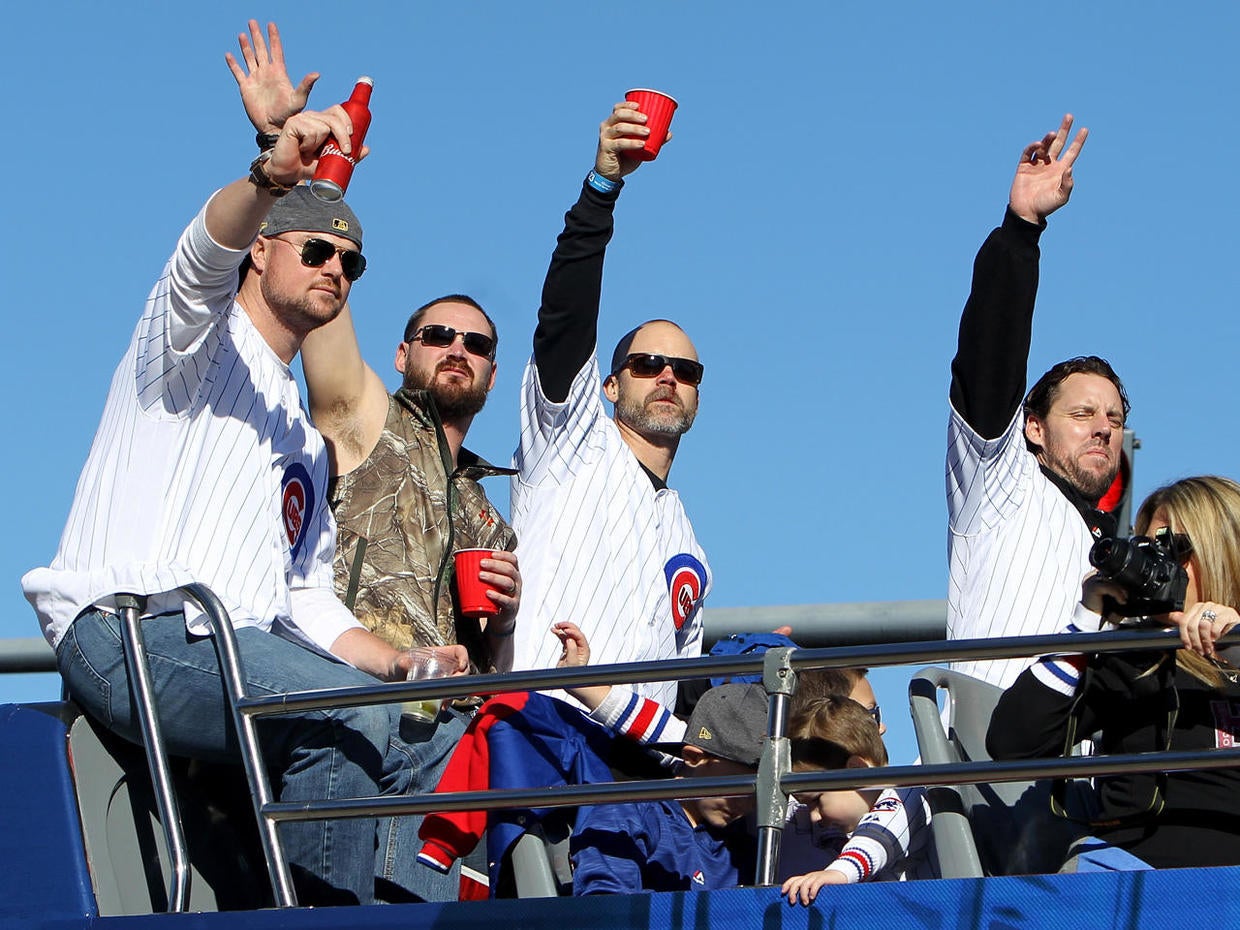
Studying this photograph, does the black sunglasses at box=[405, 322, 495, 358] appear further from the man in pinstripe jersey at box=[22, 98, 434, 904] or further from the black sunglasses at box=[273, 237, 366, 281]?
the man in pinstripe jersey at box=[22, 98, 434, 904]

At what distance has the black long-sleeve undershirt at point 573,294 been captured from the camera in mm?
5070

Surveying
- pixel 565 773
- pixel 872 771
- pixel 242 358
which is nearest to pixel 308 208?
pixel 242 358

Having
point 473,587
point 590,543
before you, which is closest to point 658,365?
point 590,543

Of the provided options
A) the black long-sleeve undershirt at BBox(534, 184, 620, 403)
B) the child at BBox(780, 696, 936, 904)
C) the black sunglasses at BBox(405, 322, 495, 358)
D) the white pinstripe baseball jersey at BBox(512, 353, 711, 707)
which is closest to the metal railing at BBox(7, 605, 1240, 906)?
the child at BBox(780, 696, 936, 904)

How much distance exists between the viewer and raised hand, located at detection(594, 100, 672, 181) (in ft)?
16.6

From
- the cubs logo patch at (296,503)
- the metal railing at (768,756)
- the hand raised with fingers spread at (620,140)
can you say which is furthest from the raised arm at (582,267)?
the metal railing at (768,756)

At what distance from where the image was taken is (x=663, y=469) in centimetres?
574

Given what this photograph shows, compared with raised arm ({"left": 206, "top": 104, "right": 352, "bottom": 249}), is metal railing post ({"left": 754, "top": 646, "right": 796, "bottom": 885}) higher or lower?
lower

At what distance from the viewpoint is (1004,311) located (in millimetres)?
4672

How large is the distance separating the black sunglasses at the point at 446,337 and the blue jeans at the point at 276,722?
6.19 feet

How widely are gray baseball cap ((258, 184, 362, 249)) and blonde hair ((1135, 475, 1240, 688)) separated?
7.35ft

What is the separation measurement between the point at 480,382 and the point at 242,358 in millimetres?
1526

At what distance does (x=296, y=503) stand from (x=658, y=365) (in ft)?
4.91

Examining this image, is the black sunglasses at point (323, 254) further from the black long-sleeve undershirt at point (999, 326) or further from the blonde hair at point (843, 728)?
the blonde hair at point (843, 728)
